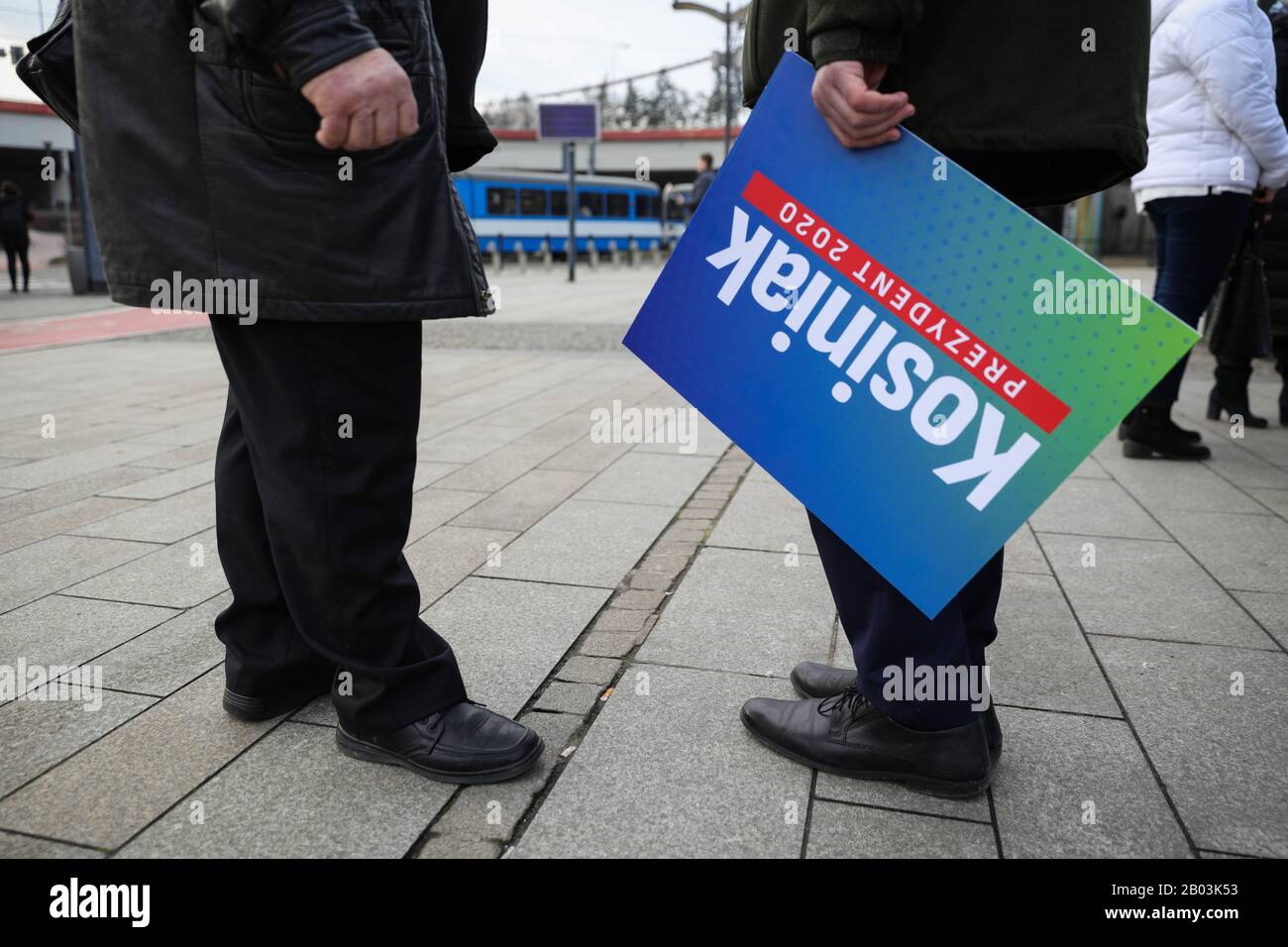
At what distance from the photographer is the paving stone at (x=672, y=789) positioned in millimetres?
1632

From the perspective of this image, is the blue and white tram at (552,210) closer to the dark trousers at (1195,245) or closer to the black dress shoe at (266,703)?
the dark trousers at (1195,245)

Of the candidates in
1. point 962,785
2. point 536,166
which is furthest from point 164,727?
point 536,166

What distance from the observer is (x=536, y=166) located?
39094 millimetres

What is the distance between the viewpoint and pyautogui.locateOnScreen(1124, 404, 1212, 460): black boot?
4.48 meters

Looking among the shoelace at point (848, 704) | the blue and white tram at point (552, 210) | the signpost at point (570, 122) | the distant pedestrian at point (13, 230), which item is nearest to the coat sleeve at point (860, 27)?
the shoelace at point (848, 704)

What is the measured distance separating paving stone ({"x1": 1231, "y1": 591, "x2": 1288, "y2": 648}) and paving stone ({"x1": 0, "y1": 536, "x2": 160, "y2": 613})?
328 centimetres

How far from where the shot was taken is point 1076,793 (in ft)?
5.90

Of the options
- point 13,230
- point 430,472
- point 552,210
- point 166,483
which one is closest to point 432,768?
point 430,472

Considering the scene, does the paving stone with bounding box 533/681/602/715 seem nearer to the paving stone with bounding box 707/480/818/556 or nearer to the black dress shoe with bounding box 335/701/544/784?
the black dress shoe with bounding box 335/701/544/784

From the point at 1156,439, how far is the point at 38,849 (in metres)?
4.50

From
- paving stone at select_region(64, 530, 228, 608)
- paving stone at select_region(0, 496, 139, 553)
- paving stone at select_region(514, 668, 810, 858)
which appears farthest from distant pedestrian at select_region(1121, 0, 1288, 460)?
paving stone at select_region(0, 496, 139, 553)

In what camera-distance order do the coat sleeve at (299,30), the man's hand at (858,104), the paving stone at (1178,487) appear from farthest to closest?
the paving stone at (1178,487) < the man's hand at (858,104) < the coat sleeve at (299,30)

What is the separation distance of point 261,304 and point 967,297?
116cm
